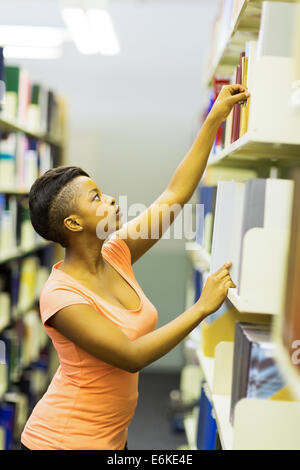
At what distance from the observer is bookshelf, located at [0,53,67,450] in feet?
9.40

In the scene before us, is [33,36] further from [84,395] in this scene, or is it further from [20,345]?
[84,395]

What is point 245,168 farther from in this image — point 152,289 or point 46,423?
point 152,289

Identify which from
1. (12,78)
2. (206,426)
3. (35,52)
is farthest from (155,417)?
(35,52)

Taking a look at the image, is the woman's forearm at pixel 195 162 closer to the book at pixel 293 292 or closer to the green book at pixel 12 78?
the book at pixel 293 292

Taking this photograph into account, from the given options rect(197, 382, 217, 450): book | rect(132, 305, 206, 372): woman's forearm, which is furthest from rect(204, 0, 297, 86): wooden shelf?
rect(197, 382, 217, 450): book

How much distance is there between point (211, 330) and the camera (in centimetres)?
185

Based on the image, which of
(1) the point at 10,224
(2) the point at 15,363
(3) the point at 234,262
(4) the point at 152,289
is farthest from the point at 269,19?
(4) the point at 152,289

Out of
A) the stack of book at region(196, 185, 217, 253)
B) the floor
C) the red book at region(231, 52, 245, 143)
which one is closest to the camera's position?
the red book at region(231, 52, 245, 143)

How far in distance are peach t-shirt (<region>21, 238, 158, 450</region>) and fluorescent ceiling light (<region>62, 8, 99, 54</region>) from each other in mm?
2008

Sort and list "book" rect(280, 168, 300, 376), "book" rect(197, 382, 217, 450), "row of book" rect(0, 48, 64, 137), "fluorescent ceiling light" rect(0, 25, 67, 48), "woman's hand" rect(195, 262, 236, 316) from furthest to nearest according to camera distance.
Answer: "fluorescent ceiling light" rect(0, 25, 67, 48), "row of book" rect(0, 48, 64, 137), "book" rect(197, 382, 217, 450), "woman's hand" rect(195, 262, 236, 316), "book" rect(280, 168, 300, 376)

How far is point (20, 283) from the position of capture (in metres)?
3.28

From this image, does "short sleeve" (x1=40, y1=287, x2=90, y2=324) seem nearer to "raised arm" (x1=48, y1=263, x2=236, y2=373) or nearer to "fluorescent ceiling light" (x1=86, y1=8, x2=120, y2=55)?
"raised arm" (x1=48, y1=263, x2=236, y2=373)

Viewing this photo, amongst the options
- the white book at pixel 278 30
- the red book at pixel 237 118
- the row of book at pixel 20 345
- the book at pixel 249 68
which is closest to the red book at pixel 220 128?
the red book at pixel 237 118

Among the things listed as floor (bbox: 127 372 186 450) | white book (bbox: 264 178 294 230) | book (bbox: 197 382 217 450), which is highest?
white book (bbox: 264 178 294 230)
